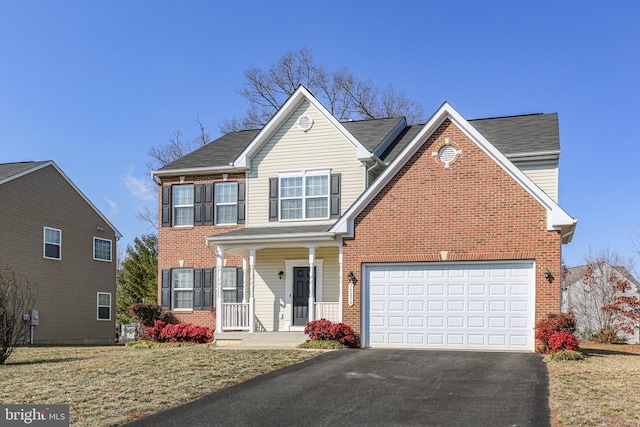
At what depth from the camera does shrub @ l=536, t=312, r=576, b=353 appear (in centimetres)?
1608

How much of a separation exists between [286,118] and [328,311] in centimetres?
699

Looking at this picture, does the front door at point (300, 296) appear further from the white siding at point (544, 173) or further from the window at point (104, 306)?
the window at point (104, 306)

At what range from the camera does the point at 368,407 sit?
1028 centimetres

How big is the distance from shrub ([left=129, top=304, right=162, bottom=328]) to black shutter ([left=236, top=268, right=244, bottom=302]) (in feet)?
10.3

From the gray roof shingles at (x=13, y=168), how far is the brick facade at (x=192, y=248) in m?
7.66

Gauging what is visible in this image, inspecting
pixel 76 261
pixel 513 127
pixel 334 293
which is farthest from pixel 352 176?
pixel 76 261

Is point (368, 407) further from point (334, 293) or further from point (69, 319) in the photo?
point (69, 319)

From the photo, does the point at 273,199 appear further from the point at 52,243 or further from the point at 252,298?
the point at 52,243

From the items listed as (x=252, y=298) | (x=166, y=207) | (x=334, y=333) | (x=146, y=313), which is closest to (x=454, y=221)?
(x=334, y=333)

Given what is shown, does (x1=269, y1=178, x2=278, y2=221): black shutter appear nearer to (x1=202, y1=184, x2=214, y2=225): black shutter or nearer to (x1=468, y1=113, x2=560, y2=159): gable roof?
(x1=202, y1=184, x2=214, y2=225): black shutter

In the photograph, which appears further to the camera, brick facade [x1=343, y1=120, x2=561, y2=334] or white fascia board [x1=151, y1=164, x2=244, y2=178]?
white fascia board [x1=151, y1=164, x2=244, y2=178]

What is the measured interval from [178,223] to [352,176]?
682 cm

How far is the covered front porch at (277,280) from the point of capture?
812 inches

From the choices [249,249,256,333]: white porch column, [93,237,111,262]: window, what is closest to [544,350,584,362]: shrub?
[249,249,256,333]: white porch column
